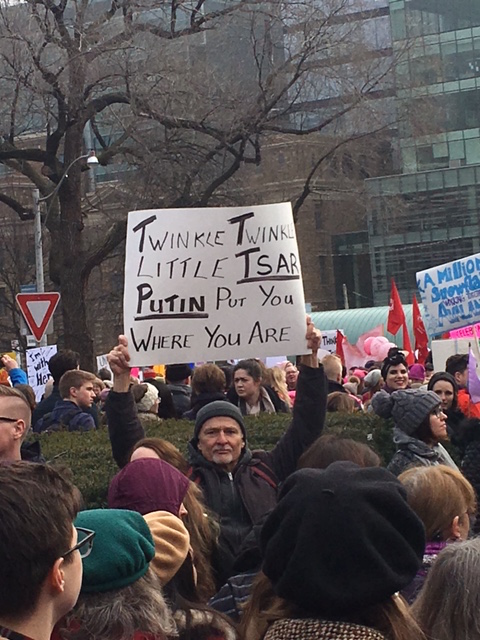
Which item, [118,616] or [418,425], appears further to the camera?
[418,425]

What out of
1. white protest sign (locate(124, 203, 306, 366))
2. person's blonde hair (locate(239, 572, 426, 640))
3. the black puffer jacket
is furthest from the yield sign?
person's blonde hair (locate(239, 572, 426, 640))

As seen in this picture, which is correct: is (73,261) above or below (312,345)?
above

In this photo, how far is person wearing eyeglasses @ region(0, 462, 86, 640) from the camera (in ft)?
8.12

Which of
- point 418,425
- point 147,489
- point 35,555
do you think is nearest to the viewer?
point 35,555

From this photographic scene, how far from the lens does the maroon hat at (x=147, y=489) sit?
3.81 meters

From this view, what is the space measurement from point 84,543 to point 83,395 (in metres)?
6.53

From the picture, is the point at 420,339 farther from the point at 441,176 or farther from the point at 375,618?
the point at 441,176

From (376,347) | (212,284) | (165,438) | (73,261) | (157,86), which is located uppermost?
(157,86)

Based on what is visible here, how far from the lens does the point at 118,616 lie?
9.76 ft

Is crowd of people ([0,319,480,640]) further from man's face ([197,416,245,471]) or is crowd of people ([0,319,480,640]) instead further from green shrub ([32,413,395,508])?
green shrub ([32,413,395,508])

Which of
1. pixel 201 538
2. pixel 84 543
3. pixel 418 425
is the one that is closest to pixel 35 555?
pixel 84 543

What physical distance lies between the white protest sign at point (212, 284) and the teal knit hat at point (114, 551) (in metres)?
3.40

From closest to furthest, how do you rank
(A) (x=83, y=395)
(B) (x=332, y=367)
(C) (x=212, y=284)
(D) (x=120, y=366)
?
(D) (x=120, y=366), (C) (x=212, y=284), (A) (x=83, y=395), (B) (x=332, y=367)

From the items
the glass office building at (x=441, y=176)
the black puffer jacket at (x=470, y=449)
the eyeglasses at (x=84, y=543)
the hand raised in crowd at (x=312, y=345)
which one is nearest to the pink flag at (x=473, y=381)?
the black puffer jacket at (x=470, y=449)
